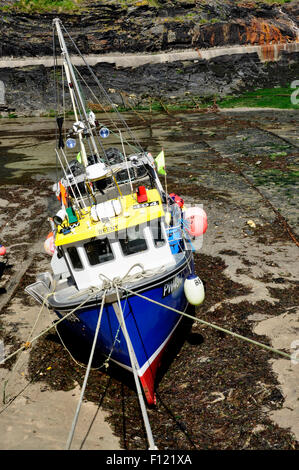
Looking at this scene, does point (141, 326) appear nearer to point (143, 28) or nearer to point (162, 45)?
point (162, 45)

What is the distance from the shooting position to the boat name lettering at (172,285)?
8516 mm

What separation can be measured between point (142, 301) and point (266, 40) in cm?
5145

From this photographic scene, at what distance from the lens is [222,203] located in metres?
18.0

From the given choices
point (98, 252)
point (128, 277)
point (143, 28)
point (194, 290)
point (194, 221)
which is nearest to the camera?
point (128, 277)

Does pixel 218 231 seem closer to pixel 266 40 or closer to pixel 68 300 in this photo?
pixel 68 300

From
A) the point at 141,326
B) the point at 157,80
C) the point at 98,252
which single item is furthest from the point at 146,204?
the point at 157,80

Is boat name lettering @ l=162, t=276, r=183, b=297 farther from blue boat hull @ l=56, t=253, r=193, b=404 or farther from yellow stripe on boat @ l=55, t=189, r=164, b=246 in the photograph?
yellow stripe on boat @ l=55, t=189, r=164, b=246

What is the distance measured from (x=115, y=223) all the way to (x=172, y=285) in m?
1.72

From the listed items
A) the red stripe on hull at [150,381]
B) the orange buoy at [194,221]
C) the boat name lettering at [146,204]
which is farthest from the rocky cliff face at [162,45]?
the red stripe on hull at [150,381]

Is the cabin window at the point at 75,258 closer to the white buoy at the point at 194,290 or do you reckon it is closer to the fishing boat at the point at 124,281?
the fishing boat at the point at 124,281

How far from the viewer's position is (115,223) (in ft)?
28.7

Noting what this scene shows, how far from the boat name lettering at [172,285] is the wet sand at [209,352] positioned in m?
1.83

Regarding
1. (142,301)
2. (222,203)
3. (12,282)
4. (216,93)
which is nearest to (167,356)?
(142,301)

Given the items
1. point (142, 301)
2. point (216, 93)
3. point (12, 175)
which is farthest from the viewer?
point (216, 93)
